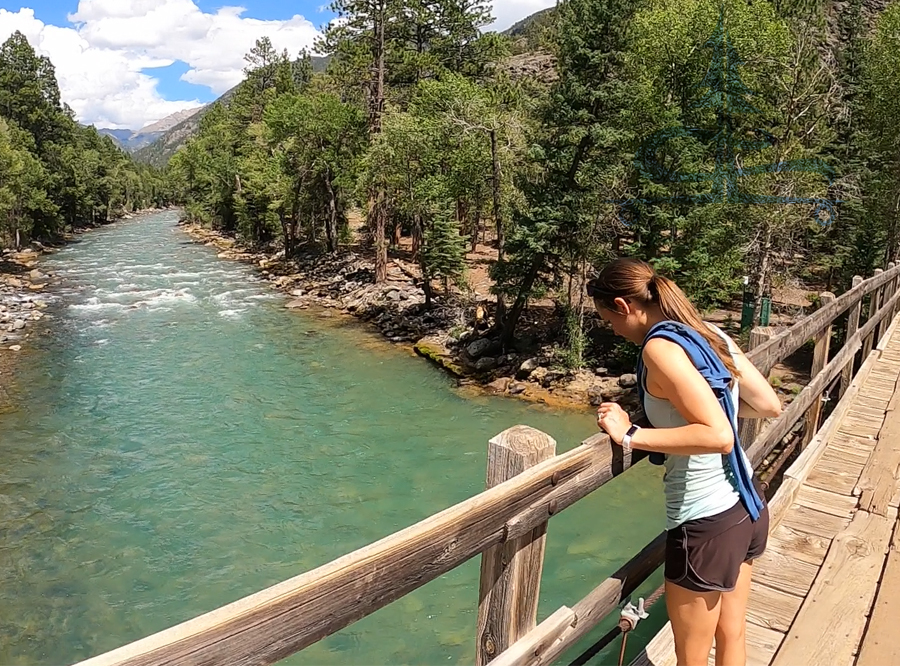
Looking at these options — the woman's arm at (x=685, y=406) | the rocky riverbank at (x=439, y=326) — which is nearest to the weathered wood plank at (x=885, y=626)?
the woman's arm at (x=685, y=406)

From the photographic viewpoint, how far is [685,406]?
2043 mm

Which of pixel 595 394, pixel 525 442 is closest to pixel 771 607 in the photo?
pixel 525 442

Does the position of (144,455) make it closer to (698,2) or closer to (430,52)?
(698,2)

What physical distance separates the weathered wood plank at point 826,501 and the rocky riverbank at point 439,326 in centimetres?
1005

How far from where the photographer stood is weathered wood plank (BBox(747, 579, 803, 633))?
326 cm

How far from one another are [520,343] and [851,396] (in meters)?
12.1

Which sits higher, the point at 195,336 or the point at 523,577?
the point at 523,577

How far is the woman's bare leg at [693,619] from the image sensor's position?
2312 millimetres

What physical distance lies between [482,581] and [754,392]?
1.23m

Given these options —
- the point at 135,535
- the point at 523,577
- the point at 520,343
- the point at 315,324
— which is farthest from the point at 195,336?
the point at 523,577

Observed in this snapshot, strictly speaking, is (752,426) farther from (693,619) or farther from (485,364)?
(485,364)

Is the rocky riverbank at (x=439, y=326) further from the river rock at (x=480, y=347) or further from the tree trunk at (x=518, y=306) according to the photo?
the tree trunk at (x=518, y=306)

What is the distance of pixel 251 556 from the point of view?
30.1ft

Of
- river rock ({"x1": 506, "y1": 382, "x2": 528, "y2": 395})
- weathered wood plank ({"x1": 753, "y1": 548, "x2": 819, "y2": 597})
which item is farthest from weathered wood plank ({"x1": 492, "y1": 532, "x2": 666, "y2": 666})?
river rock ({"x1": 506, "y1": 382, "x2": 528, "y2": 395})
